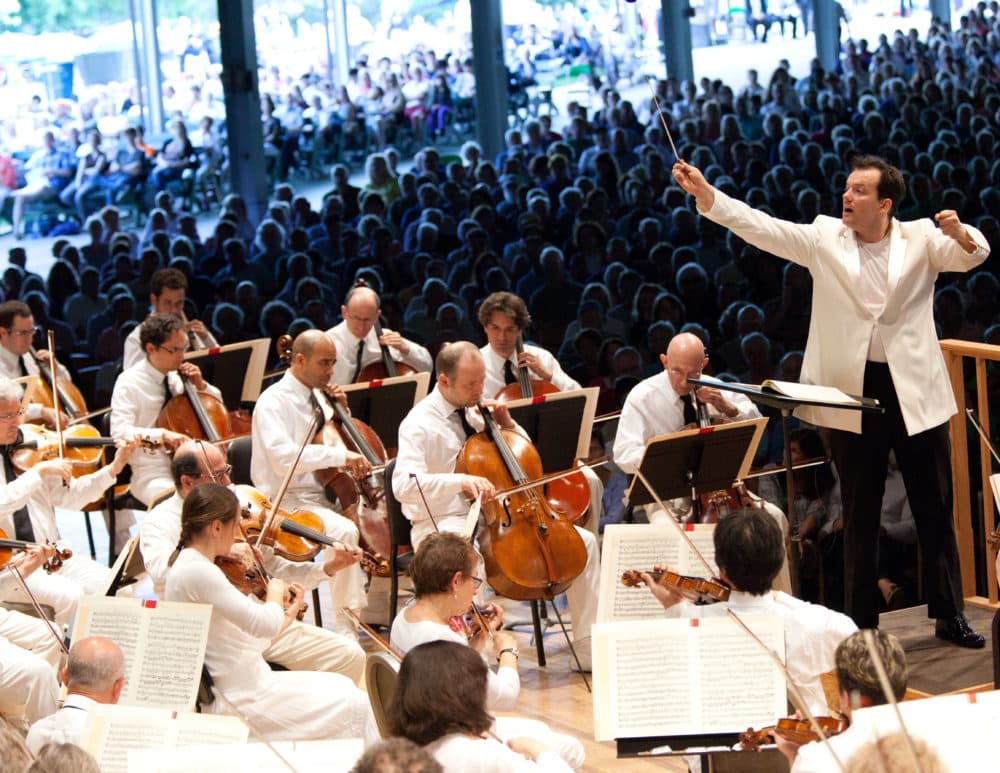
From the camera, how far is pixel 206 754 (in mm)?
3109

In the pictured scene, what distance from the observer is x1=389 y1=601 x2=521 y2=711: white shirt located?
3.58 meters

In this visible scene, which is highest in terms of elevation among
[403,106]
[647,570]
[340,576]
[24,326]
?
[403,106]

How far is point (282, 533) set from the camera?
4980 mm

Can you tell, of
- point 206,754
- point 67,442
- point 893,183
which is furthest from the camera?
point 67,442

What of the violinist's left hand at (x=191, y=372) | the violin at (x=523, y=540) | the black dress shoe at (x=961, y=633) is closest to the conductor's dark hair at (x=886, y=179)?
the black dress shoe at (x=961, y=633)

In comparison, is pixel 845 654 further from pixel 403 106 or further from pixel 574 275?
pixel 403 106

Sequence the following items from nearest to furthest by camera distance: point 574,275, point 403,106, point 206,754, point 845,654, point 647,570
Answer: point 845,654
point 206,754
point 647,570
point 574,275
point 403,106

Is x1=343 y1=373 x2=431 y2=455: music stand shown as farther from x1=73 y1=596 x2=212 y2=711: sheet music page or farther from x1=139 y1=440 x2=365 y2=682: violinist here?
x1=73 y1=596 x2=212 y2=711: sheet music page

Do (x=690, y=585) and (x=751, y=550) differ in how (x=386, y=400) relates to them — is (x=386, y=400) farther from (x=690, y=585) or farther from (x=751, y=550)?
(x=751, y=550)

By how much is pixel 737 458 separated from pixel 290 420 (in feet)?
6.06

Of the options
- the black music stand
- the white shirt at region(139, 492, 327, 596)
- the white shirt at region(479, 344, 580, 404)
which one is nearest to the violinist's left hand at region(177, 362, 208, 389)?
the white shirt at region(479, 344, 580, 404)

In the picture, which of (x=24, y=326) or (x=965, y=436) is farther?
(x=24, y=326)

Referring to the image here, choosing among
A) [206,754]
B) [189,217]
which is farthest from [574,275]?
[206,754]

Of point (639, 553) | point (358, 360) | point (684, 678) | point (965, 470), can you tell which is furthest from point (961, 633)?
point (358, 360)
